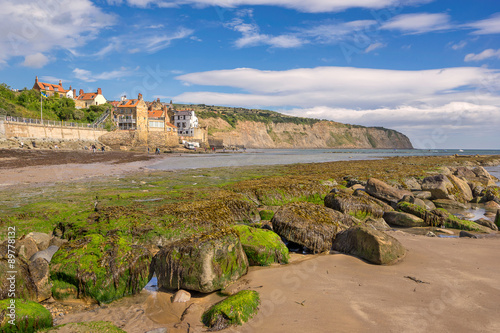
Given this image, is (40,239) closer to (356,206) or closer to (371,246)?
(371,246)

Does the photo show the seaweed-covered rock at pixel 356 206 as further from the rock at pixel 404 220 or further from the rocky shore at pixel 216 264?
the rocky shore at pixel 216 264

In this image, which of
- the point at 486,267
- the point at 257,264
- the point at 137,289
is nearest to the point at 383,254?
the point at 486,267

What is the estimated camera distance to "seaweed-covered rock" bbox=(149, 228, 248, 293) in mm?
5758

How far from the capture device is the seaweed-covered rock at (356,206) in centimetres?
1157

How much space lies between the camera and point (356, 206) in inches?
460

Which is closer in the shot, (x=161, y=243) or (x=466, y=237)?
(x=161, y=243)

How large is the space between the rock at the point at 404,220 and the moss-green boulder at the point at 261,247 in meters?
6.18

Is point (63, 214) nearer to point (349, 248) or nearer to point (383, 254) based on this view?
point (349, 248)

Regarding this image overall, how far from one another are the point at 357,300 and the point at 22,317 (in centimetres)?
519

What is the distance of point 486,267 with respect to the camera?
21.6ft

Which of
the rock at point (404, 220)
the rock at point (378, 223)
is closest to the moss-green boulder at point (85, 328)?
the rock at point (378, 223)

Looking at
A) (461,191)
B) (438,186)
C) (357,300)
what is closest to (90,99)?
(438,186)

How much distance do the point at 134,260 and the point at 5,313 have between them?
2.20 metres

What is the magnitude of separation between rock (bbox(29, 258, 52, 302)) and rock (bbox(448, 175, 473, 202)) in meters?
18.2
